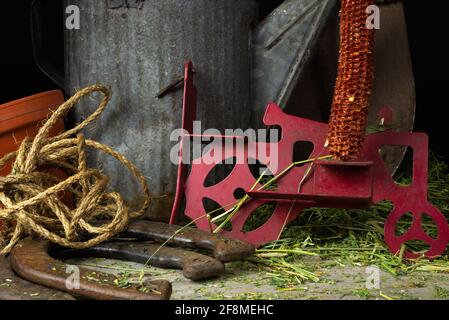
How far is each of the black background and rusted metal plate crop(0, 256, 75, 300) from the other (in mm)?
1399

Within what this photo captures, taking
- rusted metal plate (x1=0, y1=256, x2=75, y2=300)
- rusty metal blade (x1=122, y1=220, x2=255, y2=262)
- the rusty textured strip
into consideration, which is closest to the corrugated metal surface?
rusty metal blade (x1=122, y1=220, x2=255, y2=262)

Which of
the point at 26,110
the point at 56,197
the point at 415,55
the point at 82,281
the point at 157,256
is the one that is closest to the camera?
the point at 82,281

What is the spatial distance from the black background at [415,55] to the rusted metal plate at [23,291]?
1399 millimetres

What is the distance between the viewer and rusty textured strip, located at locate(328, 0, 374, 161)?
1557 mm

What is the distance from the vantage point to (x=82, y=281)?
1.30m

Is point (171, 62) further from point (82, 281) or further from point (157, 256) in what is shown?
point (82, 281)

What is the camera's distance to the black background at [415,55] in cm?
262

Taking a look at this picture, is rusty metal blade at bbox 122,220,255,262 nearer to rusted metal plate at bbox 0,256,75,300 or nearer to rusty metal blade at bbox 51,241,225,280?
rusty metal blade at bbox 51,241,225,280

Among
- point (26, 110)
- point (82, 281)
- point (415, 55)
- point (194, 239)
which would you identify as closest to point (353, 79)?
point (194, 239)

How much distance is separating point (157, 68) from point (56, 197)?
1.60 feet

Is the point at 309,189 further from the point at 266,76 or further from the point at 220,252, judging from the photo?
the point at 266,76

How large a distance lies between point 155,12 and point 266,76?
14.1 inches

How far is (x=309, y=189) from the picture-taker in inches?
66.1
